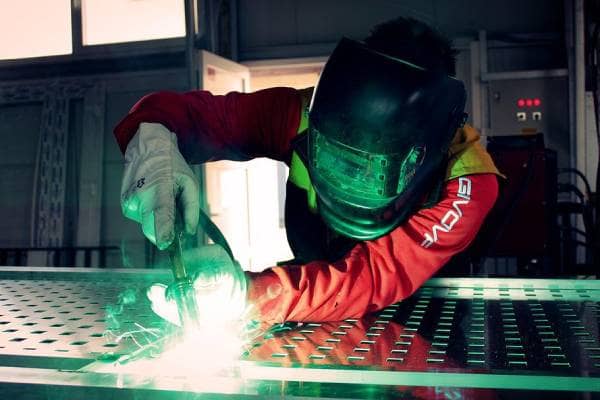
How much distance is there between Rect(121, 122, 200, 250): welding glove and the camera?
1.08 metres

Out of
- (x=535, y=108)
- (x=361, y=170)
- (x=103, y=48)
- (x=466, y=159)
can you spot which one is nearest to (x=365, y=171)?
(x=361, y=170)

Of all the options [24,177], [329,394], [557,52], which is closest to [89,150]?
[24,177]

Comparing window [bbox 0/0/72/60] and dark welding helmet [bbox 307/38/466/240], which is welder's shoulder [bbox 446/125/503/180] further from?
window [bbox 0/0/72/60]

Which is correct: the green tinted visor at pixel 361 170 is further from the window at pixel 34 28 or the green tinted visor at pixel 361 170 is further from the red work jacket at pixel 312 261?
the window at pixel 34 28

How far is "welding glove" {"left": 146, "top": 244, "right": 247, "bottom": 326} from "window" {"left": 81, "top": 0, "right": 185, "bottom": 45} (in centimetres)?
436

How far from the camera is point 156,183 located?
112 centimetres

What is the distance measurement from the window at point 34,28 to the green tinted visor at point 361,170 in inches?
190

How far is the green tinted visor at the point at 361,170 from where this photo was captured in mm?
1051

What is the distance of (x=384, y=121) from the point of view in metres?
1.00

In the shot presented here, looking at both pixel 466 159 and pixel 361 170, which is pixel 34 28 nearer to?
pixel 466 159

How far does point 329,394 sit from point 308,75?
534cm

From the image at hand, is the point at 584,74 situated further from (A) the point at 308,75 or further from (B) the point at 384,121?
(B) the point at 384,121

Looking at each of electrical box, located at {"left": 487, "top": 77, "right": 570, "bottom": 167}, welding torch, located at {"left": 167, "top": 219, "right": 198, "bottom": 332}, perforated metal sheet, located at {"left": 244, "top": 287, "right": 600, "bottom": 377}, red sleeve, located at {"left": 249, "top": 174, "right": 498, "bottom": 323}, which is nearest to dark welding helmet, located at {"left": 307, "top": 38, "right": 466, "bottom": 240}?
red sleeve, located at {"left": 249, "top": 174, "right": 498, "bottom": 323}

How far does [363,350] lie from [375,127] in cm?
37
